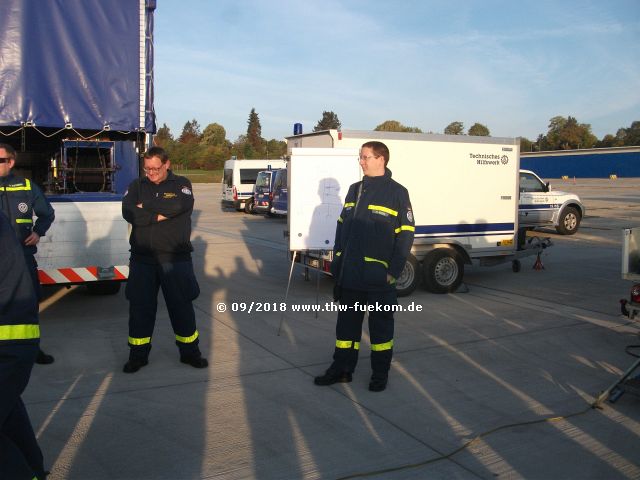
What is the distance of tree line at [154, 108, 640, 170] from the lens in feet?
279

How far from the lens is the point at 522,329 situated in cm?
766

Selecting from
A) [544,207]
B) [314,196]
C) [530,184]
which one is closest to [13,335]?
[314,196]

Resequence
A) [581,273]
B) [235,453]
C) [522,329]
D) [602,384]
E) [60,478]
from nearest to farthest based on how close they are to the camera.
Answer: [60,478]
[235,453]
[602,384]
[522,329]
[581,273]

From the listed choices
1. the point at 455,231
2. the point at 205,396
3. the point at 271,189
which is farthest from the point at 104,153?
the point at 271,189

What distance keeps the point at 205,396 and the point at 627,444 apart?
3.23 m

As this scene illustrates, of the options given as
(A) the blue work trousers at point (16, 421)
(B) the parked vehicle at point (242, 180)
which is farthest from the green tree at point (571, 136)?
(A) the blue work trousers at point (16, 421)

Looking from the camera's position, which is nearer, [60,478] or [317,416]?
[60,478]

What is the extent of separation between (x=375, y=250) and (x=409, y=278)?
458cm

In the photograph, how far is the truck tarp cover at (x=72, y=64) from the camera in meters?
7.67

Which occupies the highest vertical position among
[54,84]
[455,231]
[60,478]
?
[54,84]

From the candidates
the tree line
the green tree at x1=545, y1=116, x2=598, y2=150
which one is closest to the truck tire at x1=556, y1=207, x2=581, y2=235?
the tree line

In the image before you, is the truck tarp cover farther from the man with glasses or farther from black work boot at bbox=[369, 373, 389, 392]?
black work boot at bbox=[369, 373, 389, 392]

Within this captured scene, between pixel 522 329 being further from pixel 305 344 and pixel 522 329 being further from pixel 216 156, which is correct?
pixel 216 156

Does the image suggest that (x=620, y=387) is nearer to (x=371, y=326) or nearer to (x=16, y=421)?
(x=371, y=326)
